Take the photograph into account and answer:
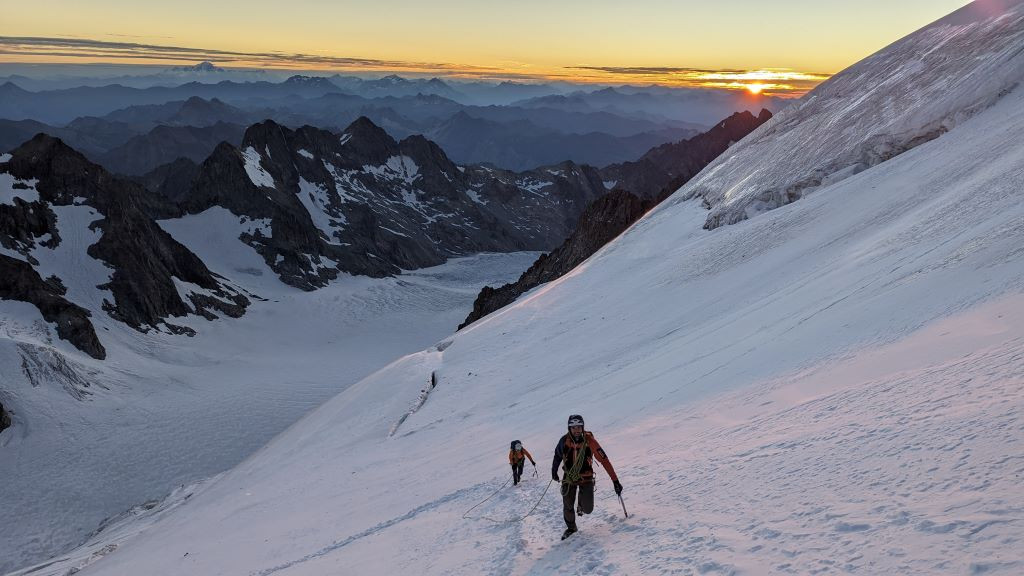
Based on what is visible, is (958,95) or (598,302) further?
(598,302)

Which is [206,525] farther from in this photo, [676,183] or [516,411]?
[676,183]

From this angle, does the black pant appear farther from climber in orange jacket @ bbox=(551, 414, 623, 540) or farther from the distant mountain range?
the distant mountain range

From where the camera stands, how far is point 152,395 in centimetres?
6362

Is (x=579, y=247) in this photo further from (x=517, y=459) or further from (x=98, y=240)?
(x=98, y=240)

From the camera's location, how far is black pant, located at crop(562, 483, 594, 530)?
9.57 meters

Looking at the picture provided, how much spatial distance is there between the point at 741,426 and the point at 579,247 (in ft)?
217

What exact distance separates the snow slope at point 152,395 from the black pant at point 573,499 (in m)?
38.7

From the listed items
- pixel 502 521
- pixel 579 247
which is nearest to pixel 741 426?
pixel 502 521

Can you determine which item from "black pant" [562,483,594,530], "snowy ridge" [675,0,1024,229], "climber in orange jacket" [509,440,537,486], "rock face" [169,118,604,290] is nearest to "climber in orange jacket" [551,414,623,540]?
"black pant" [562,483,594,530]

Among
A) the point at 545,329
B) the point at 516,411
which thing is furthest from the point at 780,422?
the point at 545,329

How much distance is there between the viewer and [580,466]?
9516mm

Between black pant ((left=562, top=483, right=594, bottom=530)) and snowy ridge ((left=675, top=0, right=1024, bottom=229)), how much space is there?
1109 inches

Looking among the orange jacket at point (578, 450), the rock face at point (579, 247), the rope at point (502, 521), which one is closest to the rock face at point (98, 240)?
the rock face at point (579, 247)

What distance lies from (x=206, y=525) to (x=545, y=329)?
55.4 ft
